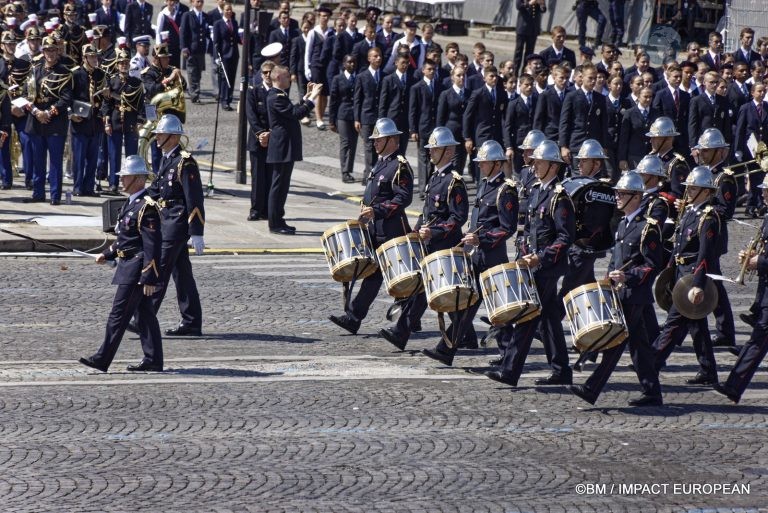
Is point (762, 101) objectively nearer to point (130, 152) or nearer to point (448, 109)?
point (448, 109)

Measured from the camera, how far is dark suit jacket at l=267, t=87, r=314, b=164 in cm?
2100

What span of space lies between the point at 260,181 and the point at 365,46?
7.58m

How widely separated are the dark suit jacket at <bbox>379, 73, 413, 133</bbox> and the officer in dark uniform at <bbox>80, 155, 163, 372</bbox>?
11.7m

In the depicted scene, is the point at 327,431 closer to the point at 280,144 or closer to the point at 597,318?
the point at 597,318

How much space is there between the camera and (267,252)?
2022 centimetres

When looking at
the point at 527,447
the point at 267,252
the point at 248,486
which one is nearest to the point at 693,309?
the point at 527,447

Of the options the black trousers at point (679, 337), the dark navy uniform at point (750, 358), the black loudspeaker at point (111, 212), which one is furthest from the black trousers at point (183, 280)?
the dark navy uniform at point (750, 358)

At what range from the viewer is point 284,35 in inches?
1211

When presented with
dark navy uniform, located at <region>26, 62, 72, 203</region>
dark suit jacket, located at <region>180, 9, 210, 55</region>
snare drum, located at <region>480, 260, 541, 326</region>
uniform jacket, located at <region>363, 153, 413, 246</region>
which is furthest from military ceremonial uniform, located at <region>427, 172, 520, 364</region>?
dark suit jacket, located at <region>180, 9, 210, 55</region>

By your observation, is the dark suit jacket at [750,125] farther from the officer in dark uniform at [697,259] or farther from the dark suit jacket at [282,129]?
the officer in dark uniform at [697,259]

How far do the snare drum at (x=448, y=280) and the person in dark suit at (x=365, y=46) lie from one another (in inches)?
595

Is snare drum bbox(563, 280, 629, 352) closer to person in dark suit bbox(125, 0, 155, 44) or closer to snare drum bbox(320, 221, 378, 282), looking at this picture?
snare drum bbox(320, 221, 378, 282)

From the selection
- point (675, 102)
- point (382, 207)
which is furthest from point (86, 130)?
point (675, 102)

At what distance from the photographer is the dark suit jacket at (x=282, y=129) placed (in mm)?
21000
